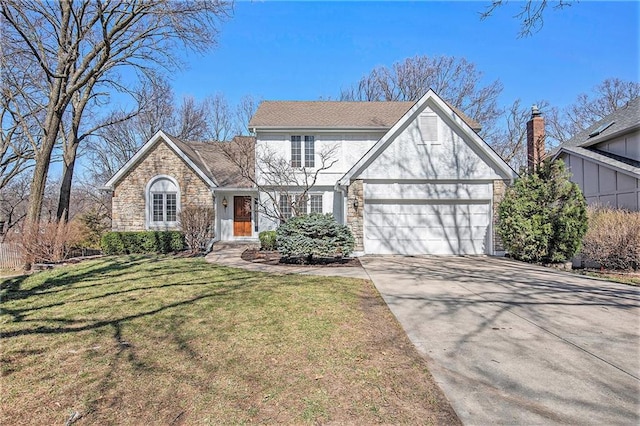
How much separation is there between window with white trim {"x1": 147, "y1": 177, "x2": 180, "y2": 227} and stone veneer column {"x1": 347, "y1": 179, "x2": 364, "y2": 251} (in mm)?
9200

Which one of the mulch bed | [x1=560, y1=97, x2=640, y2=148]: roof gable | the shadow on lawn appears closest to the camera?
the shadow on lawn

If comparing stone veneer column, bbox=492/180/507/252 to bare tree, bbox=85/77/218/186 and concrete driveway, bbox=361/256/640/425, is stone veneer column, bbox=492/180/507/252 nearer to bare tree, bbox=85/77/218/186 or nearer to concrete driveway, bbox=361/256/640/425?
concrete driveway, bbox=361/256/640/425

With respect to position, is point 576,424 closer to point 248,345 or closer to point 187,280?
point 248,345

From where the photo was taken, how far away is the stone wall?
55.6 ft

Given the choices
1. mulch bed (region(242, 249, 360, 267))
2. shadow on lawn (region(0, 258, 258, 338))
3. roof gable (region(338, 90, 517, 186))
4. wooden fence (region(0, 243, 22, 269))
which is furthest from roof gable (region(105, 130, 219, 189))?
roof gable (region(338, 90, 517, 186))

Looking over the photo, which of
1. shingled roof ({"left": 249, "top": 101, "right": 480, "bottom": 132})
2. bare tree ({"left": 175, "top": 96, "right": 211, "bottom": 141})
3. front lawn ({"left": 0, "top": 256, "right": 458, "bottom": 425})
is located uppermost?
bare tree ({"left": 175, "top": 96, "right": 211, "bottom": 141})

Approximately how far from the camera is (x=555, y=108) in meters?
30.3

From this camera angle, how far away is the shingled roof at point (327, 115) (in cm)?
1681

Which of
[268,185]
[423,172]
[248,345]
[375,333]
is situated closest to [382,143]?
[423,172]

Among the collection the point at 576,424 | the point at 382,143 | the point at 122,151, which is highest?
the point at 122,151

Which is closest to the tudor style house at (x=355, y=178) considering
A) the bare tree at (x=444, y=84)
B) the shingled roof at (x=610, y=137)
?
the shingled roof at (x=610, y=137)

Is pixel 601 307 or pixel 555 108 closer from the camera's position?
pixel 601 307

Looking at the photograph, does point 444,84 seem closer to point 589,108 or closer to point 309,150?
point 589,108

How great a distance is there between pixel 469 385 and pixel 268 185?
1426cm
